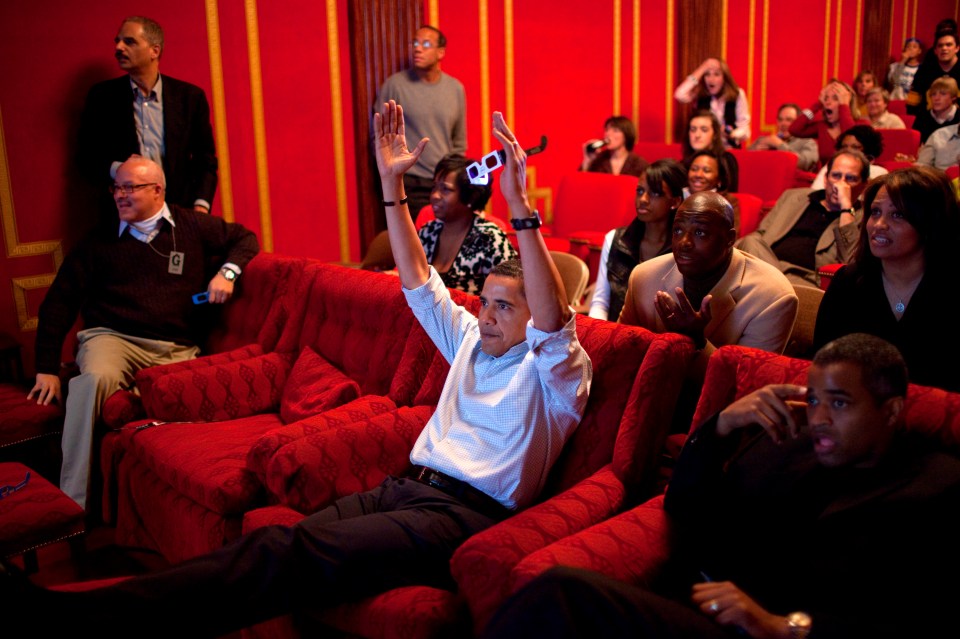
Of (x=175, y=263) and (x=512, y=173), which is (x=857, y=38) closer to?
(x=175, y=263)

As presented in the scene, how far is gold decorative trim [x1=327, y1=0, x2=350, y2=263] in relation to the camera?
5246 millimetres

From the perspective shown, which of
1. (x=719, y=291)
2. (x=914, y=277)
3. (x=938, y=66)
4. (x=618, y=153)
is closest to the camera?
(x=914, y=277)

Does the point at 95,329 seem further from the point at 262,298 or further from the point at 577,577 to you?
the point at 577,577

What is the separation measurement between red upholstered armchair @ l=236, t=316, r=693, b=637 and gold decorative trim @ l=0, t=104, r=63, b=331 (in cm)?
244

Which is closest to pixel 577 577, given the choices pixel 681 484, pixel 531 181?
pixel 681 484

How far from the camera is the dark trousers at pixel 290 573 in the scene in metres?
1.64

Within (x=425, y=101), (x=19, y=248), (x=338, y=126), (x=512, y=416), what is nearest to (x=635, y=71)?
(x=425, y=101)

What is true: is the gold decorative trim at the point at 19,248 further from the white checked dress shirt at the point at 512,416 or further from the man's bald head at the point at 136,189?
the white checked dress shirt at the point at 512,416

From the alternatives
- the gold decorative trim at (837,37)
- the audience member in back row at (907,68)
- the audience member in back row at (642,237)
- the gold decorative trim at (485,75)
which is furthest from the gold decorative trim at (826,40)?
the audience member in back row at (642,237)

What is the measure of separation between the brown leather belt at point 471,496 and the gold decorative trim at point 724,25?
696 centimetres

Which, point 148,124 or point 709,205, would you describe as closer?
point 709,205

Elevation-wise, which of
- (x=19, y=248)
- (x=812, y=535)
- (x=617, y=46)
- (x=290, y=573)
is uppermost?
(x=617, y=46)

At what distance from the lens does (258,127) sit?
5008 millimetres

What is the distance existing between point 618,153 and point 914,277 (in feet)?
13.2
